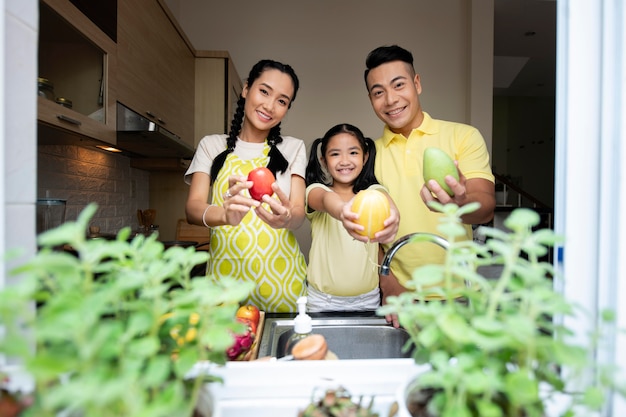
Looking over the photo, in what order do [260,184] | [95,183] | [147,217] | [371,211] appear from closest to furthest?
[371,211] → [260,184] → [95,183] → [147,217]

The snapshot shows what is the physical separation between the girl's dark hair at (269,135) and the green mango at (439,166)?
63 cm

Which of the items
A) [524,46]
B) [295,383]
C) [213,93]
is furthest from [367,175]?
[524,46]

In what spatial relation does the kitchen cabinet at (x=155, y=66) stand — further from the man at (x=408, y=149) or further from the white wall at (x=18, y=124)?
the white wall at (x=18, y=124)

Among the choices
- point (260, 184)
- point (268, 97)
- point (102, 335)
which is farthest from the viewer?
point (268, 97)

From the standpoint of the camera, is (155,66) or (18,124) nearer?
(18,124)

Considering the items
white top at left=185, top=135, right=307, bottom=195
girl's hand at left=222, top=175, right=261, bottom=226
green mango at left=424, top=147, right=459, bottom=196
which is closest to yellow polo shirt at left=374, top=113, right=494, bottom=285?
white top at left=185, top=135, right=307, bottom=195

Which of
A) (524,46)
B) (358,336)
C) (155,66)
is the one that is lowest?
(358,336)

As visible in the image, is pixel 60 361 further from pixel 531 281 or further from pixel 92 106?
pixel 92 106

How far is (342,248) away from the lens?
1.54 metres

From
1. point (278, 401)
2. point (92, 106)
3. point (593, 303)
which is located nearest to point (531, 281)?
point (593, 303)

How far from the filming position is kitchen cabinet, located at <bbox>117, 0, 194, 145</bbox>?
2.05m

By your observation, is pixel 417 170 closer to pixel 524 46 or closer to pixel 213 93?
pixel 213 93

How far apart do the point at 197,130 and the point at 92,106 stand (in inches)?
62.5

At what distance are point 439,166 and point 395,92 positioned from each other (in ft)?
1.84
